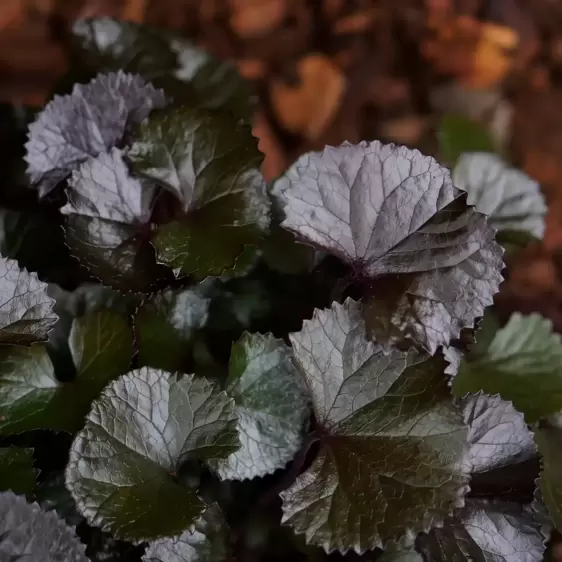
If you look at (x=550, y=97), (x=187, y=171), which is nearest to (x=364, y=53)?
(x=550, y=97)

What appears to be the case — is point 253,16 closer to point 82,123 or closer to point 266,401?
point 82,123

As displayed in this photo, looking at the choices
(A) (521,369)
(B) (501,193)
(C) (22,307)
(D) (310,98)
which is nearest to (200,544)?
(C) (22,307)

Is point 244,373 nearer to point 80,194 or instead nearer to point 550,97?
point 80,194

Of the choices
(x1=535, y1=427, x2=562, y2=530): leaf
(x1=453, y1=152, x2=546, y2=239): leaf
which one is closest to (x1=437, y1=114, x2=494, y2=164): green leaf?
(x1=453, y1=152, x2=546, y2=239): leaf

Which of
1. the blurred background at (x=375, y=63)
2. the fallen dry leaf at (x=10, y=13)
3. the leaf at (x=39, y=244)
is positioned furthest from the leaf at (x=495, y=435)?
the fallen dry leaf at (x=10, y=13)

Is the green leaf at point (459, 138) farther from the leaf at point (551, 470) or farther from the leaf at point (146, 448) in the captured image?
the leaf at point (146, 448)

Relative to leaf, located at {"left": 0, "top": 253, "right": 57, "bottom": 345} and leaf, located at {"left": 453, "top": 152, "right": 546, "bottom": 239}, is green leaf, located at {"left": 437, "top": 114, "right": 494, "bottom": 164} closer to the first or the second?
leaf, located at {"left": 453, "top": 152, "right": 546, "bottom": 239}

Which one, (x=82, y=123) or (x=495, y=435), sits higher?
→ (x=82, y=123)
